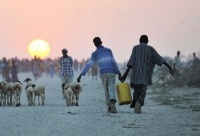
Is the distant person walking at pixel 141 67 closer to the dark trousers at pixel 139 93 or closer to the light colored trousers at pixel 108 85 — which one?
the dark trousers at pixel 139 93

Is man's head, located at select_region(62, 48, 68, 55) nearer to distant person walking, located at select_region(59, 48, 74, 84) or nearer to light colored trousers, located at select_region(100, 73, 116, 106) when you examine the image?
distant person walking, located at select_region(59, 48, 74, 84)

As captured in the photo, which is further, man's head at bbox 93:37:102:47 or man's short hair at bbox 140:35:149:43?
man's head at bbox 93:37:102:47

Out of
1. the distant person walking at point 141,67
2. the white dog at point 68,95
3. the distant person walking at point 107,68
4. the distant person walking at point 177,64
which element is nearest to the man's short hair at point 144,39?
the distant person walking at point 141,67

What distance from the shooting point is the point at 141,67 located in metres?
14.2

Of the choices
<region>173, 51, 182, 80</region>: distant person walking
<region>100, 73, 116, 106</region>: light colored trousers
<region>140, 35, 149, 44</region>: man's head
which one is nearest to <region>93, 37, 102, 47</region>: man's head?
<region>100, 73, 116, 106</region>: light colored trousers

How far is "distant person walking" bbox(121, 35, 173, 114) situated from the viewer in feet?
46.3

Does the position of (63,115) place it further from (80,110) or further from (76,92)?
(76,92)

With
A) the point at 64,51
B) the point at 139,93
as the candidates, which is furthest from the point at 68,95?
the point at 139,93

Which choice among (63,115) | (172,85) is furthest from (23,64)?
(63,115)

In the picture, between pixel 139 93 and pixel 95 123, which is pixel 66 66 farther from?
pixel 95 123

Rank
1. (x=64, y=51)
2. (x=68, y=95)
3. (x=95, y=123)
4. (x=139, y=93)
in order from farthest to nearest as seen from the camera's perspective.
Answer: (x=64, y=51), (x=68, y=95), (x=139, y=93), (x=95, y=123)

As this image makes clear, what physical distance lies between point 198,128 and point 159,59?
11.2 ft

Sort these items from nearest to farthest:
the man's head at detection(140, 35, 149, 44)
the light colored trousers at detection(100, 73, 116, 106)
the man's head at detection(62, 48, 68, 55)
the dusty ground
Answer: the dusty ground
the man's head at detection(140, 35, 149, 44)
the light colored trousers at detection(100, 73, 116, 106)
the man's head at detection(62, 48, 68, 55)

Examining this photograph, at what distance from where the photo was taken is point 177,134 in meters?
10.2
